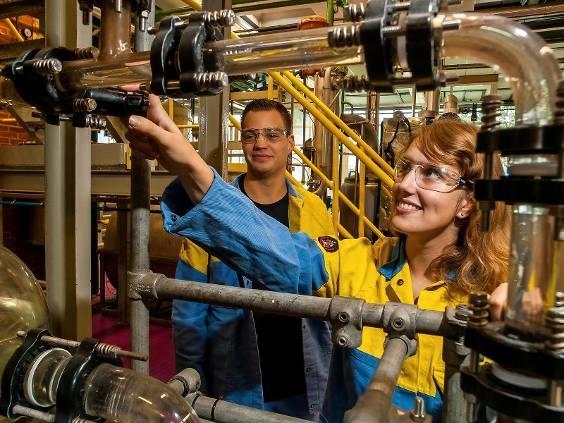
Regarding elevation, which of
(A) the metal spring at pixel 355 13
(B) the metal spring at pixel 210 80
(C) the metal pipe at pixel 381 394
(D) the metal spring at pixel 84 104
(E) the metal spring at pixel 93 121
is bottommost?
Answer: (C) the metal pipe at pixel 381 394

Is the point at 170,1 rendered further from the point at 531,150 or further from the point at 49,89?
the point at 531,150

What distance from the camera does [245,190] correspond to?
152cm

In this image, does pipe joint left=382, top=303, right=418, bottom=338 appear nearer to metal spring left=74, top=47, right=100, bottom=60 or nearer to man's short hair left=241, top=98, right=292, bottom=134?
metal spring left=74, top=47, right=100, bottom=60

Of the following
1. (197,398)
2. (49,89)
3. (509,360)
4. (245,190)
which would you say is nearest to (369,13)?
(509,360)

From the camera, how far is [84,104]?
0.53 meters

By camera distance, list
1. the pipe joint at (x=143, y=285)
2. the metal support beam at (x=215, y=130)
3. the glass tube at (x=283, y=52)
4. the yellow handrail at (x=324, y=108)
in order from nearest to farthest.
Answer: the glass tube at (x=283, y=52), the pipe joint at (x=143, y=285), the metal support beam at (x=215, y=130), the yellow handrail at (x=324, y=108)

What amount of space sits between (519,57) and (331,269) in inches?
26.5

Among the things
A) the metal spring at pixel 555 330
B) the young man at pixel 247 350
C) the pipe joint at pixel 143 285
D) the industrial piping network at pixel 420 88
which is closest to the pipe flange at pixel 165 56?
the industrial piping network at pixel 420 88

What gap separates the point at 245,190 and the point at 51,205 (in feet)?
2.64

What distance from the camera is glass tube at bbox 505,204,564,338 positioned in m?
0.33

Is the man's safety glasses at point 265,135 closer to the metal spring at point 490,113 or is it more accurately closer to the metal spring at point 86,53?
the metal spring at point 86,53

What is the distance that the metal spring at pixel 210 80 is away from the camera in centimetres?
45

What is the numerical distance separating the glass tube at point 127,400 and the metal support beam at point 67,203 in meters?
0.35

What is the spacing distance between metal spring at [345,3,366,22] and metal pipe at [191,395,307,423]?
489 mm
